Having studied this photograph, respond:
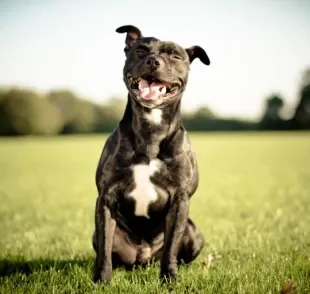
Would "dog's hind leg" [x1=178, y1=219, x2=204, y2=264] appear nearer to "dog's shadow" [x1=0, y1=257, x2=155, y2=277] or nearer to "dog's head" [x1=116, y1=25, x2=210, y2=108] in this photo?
"dog's shadow" [x1=0, y1=257, x2=155, y2=277]

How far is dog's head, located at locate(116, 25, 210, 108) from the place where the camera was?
4000 millimetres

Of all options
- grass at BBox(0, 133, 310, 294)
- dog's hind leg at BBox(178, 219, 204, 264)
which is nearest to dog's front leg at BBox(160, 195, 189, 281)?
grass at BBox(0, 133, 310, 294)

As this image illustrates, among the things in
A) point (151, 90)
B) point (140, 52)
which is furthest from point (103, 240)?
point (140, 52)

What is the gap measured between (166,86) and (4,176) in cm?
1403

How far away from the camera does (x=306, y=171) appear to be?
1695 centimetres

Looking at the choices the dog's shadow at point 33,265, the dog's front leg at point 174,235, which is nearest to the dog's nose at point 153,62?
the dog's front leg at point 174,235

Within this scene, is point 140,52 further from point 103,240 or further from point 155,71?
point 103,240

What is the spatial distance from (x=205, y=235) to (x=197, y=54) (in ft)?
9.87

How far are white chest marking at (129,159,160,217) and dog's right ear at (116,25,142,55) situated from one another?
45.6 inches

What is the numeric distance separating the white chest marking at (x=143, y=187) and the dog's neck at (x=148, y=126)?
0.27 feet

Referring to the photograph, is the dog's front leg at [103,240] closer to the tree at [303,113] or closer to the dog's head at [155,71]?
the dog's head at [155,71]

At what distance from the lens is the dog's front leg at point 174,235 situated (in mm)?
4078

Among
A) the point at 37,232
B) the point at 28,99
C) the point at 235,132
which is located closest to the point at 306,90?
the point at 235,132

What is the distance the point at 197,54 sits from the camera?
462 cm
